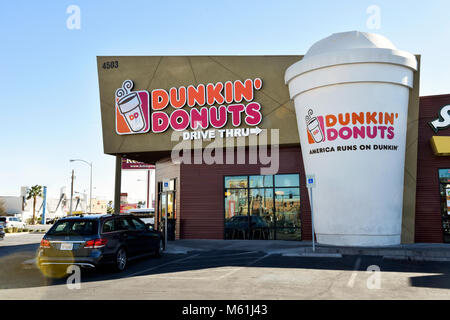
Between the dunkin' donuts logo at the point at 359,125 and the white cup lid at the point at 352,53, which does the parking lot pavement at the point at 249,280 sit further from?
the white cup lid at the point at 352,53

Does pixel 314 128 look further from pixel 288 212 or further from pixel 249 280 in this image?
pixel 249 280

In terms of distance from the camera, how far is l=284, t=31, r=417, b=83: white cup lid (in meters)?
14.2

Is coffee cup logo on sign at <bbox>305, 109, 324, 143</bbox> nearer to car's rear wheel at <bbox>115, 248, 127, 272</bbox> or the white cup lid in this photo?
the white cup lid

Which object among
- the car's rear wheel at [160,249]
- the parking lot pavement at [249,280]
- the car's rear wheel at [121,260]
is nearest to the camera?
the parking lot pavement at [249,280]

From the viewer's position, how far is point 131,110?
60.7 ft

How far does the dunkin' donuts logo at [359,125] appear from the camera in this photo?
1411cm

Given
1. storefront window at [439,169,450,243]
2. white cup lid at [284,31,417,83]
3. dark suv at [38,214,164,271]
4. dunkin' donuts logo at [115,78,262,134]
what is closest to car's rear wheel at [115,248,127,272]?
dark suv at [38,214,164,271]

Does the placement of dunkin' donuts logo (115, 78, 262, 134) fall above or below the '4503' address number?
below

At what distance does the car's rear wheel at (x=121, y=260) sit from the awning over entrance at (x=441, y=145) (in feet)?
41.3

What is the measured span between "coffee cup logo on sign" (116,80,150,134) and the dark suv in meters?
8.65

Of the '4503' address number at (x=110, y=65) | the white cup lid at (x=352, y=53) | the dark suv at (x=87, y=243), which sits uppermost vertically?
the '4503' address number at (x=110, y=65)

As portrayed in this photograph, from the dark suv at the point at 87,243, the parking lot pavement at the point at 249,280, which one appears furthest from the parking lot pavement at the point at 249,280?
the dark suv at the point at 87,243

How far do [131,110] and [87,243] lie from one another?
10.6 meters
